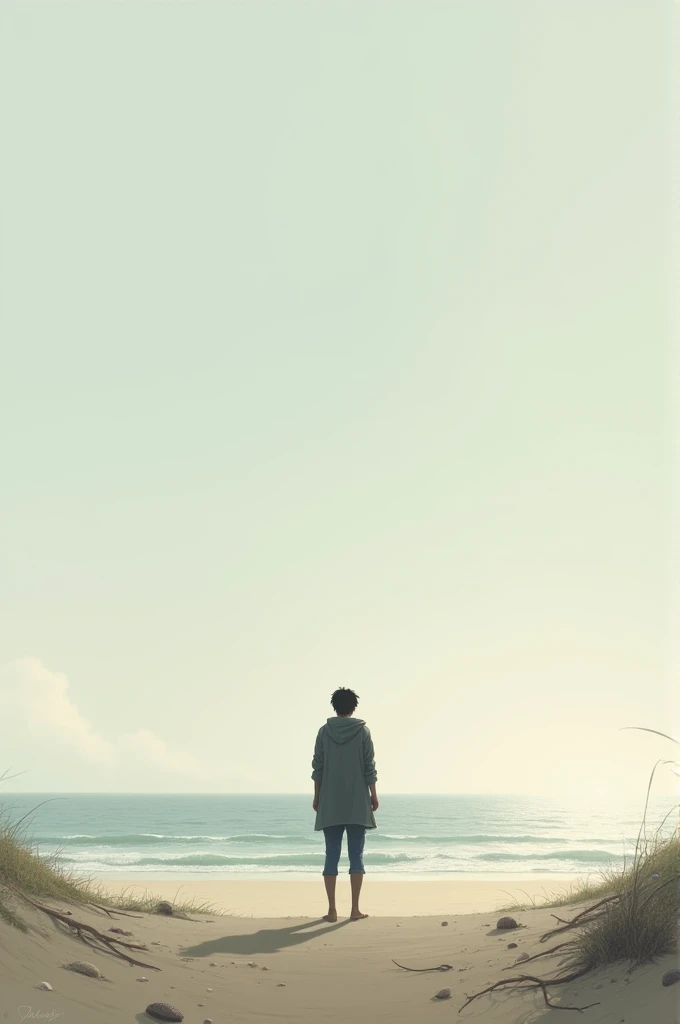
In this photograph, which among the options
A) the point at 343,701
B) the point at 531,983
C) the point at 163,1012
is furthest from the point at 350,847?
the point at 163,1012

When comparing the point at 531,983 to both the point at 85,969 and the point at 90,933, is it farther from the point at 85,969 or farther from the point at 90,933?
the point at 90,933

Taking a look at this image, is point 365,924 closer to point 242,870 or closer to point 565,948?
point 565,948

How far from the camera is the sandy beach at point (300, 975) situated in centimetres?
434

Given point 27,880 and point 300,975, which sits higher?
point 27,880

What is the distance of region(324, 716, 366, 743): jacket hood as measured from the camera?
28.1 ft

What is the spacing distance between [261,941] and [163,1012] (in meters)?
2.80

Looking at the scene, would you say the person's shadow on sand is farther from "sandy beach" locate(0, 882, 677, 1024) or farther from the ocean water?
the ocean water

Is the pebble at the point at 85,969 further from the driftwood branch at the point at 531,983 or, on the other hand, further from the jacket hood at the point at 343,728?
the jacket hood at the point at 343,728

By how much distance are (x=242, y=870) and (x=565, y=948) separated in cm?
2333

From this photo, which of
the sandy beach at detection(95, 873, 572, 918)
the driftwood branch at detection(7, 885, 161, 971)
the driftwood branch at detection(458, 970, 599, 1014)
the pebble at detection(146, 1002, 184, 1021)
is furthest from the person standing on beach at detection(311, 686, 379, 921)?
the sandy beach at detection(95, 873, 572, 918)

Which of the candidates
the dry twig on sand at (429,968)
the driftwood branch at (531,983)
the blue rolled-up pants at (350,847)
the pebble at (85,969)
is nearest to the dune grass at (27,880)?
the pebble at (85,969)

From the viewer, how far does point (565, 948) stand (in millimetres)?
5262

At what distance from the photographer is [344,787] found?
27.6 feet

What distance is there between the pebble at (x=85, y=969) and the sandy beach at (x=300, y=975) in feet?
0.27
